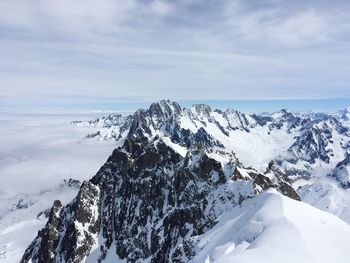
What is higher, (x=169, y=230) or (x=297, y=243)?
(x=297, y=243)

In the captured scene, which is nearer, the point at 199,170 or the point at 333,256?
the point at 333,256

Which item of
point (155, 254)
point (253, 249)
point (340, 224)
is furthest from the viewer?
point (155, 254)

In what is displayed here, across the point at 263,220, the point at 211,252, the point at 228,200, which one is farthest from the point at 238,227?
the point at 228,200

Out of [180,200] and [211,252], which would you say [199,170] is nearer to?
[180,200]

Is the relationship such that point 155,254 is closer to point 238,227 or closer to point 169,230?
point 169,230

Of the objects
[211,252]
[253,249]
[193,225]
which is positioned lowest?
[193,225]

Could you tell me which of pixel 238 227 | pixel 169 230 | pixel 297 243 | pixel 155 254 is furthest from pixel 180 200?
pixel 297 243

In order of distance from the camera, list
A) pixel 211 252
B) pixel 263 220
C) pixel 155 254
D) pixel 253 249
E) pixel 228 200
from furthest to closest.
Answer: pixel 155 254 → pixel 228 200 → pixel 263 220 → pixel 211 252 → pixel 253 249
